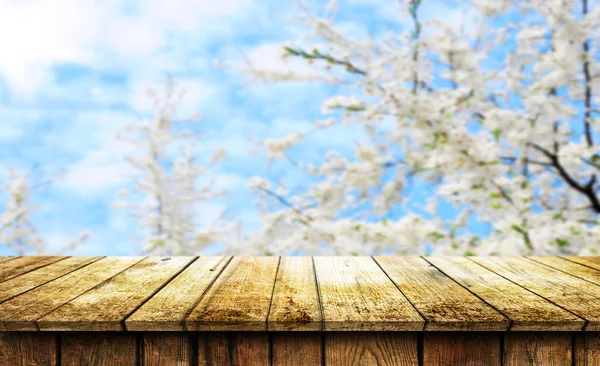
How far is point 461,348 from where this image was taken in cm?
119

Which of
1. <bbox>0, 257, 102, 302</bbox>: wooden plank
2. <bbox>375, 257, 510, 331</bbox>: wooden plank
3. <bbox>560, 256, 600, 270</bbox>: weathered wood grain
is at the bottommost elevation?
<bbox>560, 256, 600, 270</bbox>: weathered wood grain

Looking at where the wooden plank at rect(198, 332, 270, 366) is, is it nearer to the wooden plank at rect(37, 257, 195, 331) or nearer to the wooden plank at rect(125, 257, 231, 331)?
the wooden plank at rect(125, 257, 231, 331)

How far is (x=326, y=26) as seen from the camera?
13.8ft

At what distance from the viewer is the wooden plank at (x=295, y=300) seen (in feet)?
3.71

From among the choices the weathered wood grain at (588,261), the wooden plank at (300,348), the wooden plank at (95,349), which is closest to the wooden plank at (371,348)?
the wooden plank at (300,348)

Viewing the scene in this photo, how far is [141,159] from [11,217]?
1494mm

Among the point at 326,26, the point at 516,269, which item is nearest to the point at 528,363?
the point at 516,269

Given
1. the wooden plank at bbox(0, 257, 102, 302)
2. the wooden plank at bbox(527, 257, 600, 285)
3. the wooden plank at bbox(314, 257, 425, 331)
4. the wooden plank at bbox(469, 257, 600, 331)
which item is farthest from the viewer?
the wooden plank at bbox(527, 257, 600, 285)

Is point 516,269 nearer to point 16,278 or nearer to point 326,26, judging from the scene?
point 16,278

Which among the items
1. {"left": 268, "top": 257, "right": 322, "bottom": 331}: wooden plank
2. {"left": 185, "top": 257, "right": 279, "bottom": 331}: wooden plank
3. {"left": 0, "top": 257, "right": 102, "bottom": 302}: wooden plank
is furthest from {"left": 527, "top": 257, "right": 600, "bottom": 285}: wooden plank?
{"left": 0, "top": 257, "right": 102, "bottom": 302}: wooden plank

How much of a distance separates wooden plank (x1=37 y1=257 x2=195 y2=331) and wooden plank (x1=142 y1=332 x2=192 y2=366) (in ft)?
0.28

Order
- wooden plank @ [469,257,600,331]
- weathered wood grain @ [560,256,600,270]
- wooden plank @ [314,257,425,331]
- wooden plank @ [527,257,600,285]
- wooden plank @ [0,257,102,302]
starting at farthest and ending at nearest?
weathered wood grain @ [560,256,600,270], wooden plank @ [527,257,600,285], wooden plank @ [0,257,102,302], wooden plank @ [469,257,600,331], wooden plank @ [314,257,425,331]

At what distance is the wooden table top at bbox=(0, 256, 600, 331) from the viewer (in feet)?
3.75

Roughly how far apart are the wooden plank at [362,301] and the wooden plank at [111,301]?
1.55 ft
